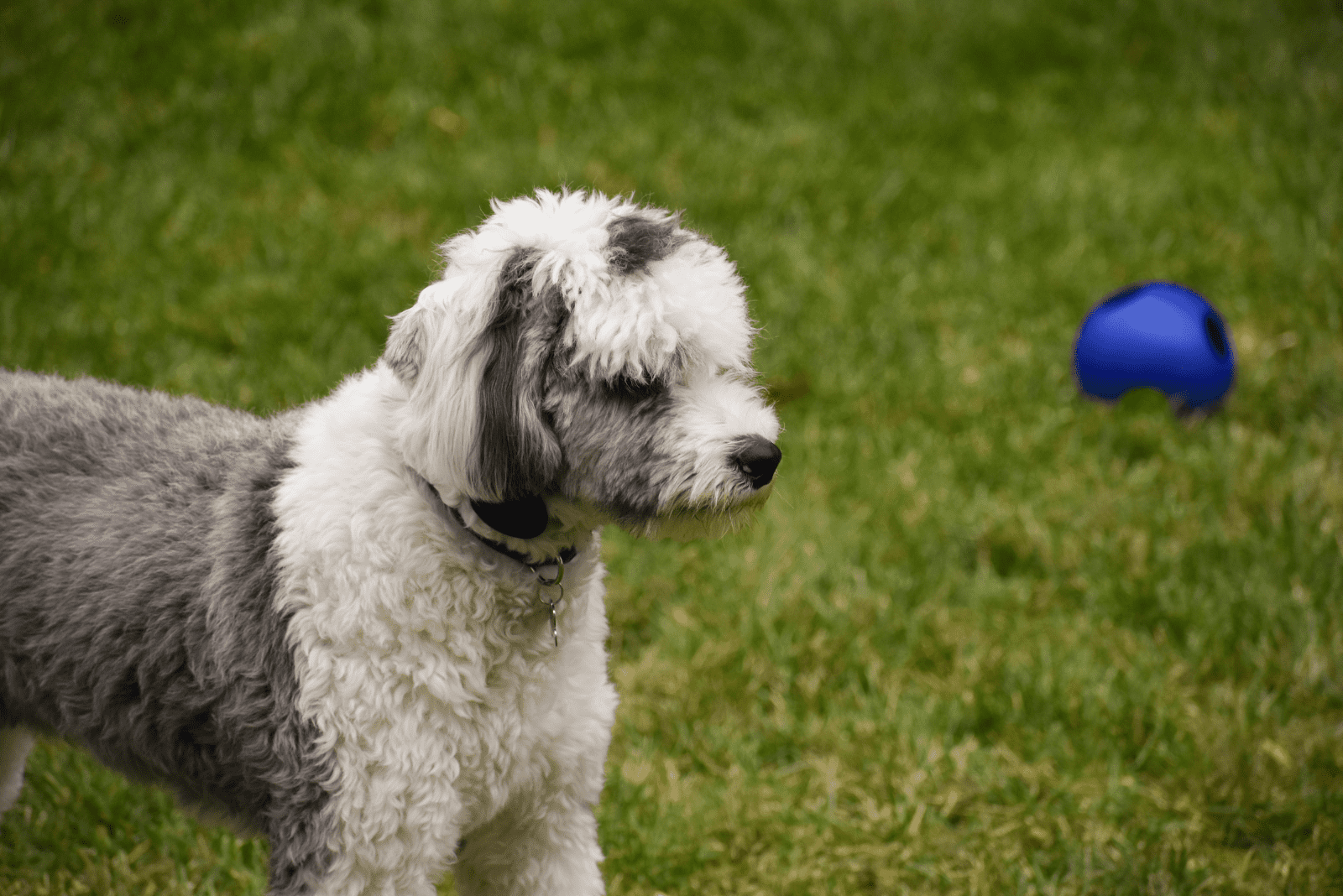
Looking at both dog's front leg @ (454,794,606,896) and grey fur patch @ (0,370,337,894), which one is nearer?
grey fur patch @ (0,370,337,894)

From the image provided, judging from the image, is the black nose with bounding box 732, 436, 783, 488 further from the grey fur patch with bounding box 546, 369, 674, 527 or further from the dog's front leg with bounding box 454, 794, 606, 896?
the dog's front leg with bounding box 454, 794, 606, 896

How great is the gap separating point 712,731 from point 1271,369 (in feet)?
11.0

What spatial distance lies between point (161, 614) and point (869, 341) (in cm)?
380

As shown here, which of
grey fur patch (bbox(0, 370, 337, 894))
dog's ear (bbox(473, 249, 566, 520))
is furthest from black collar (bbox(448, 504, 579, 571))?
grey fur patch (bbox(0, 370, 337, 894))

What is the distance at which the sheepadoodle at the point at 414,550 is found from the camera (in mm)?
2002

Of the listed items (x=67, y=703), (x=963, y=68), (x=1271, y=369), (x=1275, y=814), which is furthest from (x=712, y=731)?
(x=963, y=68)

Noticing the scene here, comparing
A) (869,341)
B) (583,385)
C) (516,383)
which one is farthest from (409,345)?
(869,341)

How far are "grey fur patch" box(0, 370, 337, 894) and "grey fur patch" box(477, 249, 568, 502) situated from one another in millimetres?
509

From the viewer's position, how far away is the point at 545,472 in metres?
2.02

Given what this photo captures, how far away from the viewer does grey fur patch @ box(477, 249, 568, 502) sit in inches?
77.7

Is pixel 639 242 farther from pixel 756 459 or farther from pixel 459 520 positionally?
pixel 459 520

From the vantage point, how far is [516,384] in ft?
6.51

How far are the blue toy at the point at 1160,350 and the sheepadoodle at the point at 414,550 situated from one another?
10.4ft

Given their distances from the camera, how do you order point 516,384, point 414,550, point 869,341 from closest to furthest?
1. point 516,384
2. point 414,550
3. point 869,341
